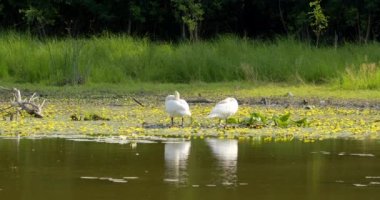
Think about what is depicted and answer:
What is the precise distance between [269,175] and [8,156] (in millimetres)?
3498

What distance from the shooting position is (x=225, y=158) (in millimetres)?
12258

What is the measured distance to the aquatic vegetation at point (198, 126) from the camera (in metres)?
15.0

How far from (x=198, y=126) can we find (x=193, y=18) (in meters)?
19.5

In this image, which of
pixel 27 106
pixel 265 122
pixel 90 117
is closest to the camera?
pixel 265 122

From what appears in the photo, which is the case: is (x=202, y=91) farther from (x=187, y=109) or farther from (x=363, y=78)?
(x=187, y=109)

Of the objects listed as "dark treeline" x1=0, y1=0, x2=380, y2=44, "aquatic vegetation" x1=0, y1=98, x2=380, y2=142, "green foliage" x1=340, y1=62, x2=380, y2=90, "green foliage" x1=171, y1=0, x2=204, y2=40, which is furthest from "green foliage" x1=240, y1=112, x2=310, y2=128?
"green foliage" x1=171, y1=0, x2=204, y2=40

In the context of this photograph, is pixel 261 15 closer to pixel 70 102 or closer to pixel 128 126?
pixel 70 102

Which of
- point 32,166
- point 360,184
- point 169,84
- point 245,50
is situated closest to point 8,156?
point 32,166

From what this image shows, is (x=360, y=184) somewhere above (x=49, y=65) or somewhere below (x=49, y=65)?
below

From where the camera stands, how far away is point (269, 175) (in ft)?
35.9

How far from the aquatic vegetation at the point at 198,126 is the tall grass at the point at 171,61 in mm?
6651

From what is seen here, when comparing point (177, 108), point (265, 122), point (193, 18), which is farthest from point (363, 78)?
point (193, 18)

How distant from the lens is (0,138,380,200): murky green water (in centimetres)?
976

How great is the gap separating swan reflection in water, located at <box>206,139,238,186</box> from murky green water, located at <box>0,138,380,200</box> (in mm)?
12
